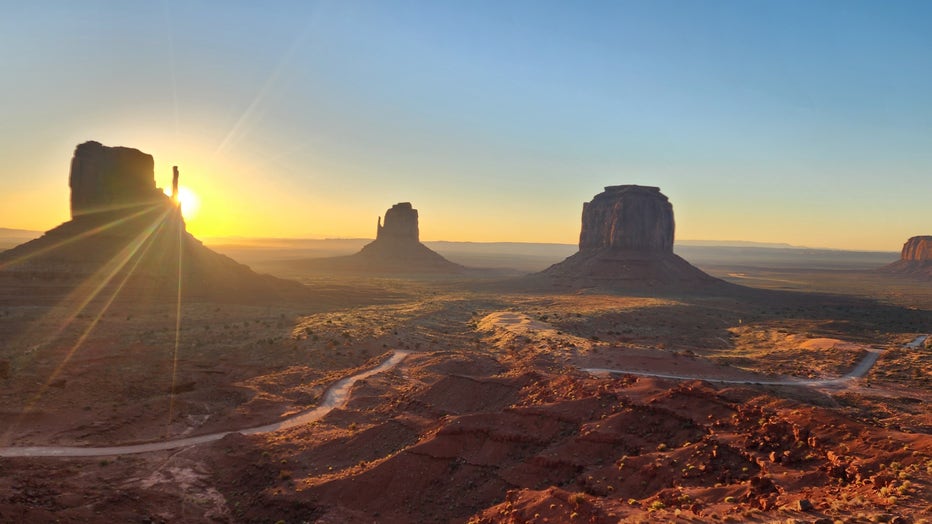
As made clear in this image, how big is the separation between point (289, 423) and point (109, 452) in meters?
8.01

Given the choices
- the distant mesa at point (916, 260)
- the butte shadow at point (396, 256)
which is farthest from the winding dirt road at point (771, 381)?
the distant mesa at point (916, 260)

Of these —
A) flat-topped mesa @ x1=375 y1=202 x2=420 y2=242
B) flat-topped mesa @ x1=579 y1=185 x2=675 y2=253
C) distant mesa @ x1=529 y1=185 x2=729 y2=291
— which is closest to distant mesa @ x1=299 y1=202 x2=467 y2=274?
flat-topped mesa @ x1=375 y1=202 x2=420 y2=242

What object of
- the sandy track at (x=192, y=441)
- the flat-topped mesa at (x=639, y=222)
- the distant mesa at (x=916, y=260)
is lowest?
the sandy track at (x=192, y=441)

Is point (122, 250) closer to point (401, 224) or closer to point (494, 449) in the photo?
point (494, 449)

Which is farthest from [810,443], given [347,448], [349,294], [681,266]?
[681,266]

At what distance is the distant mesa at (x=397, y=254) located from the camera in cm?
15625

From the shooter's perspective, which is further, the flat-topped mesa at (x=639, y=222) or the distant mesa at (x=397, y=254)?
the distant mesa at (x=397, y=254)

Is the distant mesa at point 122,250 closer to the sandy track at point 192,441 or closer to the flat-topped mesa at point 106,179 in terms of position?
the flat-topped mesa at point 106,179

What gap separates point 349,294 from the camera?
8788cm

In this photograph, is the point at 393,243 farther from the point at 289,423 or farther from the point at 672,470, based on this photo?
the point at 672,470

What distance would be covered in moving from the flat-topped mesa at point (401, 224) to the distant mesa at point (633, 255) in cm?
5697

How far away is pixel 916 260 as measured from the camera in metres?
182

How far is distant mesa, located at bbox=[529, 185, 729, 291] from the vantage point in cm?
10694

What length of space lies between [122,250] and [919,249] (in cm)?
24466
